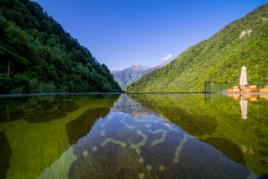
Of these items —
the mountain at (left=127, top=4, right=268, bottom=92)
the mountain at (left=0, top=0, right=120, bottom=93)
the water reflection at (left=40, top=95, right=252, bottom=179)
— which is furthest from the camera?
the mountain at (left=127, top=4, right=268, bottom=92)

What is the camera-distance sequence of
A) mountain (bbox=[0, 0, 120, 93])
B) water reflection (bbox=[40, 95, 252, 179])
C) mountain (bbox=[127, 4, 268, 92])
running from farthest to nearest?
mountain (bbox=[127, 4, 268, 92])
mountain (bbox=[0, 0, 120, 93])
water reflection (bbox=[40, 95, 252, 179])

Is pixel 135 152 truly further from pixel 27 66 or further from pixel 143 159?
pixel 27 66

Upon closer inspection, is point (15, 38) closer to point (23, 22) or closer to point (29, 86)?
point (29, 86)

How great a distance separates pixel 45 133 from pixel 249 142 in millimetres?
2454

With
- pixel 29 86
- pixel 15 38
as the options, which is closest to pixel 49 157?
pixel 29 86

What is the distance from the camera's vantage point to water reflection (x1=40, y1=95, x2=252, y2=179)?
122 centimetres

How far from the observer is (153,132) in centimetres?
231

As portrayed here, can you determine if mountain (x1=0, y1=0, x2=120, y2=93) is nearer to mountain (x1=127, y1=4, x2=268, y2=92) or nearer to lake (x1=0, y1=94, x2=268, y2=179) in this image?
lake (x1=0, y1=94, x2=268, y2=179)

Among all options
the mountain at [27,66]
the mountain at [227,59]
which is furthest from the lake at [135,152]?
the mountain at [227,59]

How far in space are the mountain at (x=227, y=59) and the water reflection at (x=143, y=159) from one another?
1868 centimetres

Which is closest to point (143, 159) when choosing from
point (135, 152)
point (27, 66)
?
point (135, 152)

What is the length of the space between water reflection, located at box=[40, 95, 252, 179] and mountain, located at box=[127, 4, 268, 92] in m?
18.7

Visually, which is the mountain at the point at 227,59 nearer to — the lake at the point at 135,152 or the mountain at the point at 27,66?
the lake at the point at 135,152

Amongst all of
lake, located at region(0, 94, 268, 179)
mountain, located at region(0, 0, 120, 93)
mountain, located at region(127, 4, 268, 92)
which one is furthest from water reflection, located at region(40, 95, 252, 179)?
mountain, located at region(127, 4, 268, 92)
